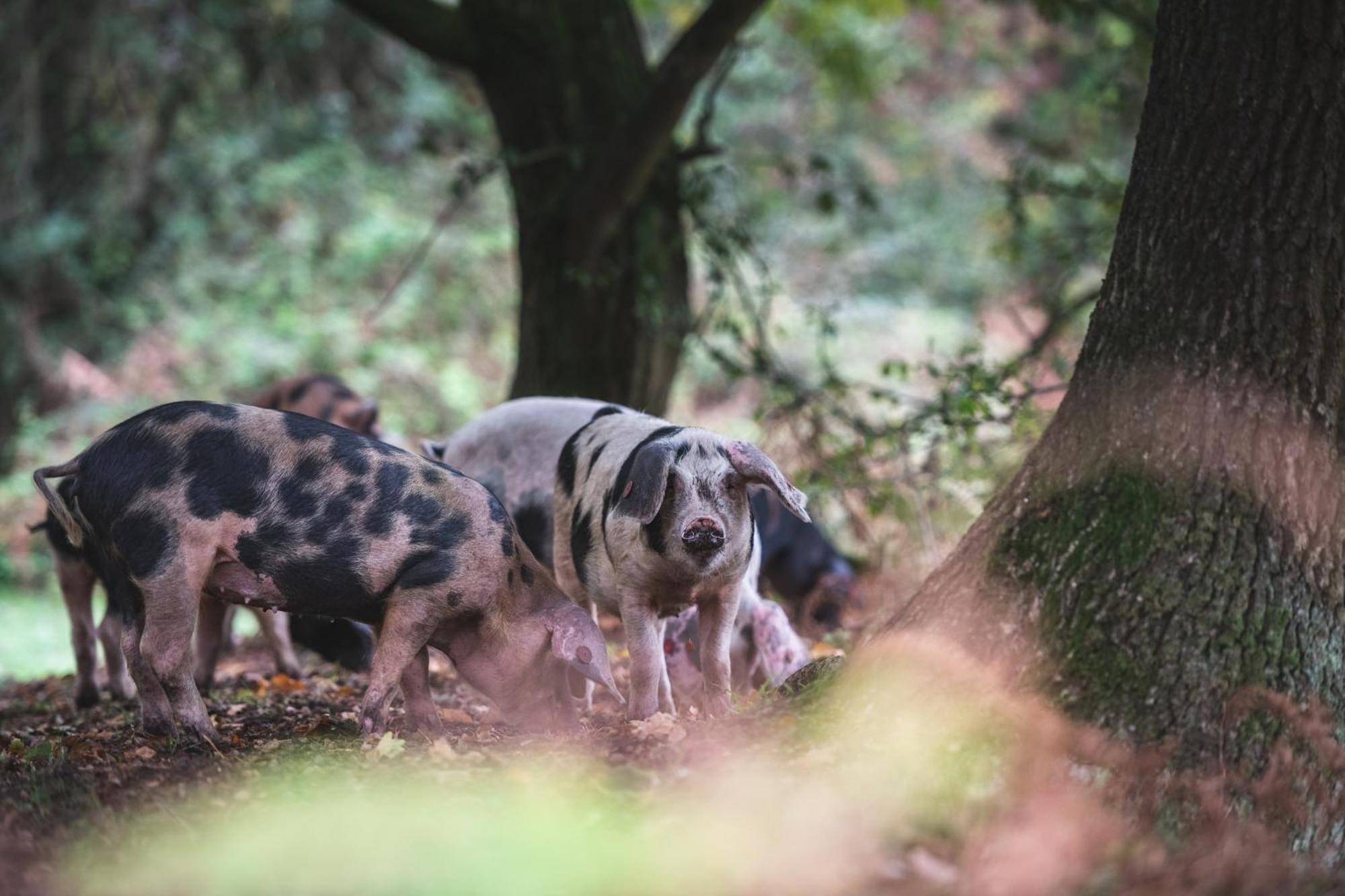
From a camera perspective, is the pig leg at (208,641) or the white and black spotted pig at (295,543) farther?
the pig leg at (208,641)

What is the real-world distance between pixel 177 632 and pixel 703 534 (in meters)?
2.01

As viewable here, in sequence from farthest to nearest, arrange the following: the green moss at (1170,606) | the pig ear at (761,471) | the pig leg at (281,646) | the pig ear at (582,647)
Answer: the pig leg at (281,646)
the pig ear at (582,647)
the pig ear at (761,471)
the green moss at (1170,606)

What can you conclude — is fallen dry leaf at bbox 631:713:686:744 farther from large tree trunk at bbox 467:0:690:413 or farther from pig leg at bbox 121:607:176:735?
large tree trunk at bbox 467:0:690:413

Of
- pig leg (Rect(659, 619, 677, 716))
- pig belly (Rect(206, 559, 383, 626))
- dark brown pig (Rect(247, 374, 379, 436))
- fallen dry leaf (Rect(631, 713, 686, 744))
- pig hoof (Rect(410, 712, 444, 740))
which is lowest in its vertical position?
pig hoof (Rect(410, 712, 444, 740))

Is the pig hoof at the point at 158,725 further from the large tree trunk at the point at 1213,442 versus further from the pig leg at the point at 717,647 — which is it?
the large tree trunk at the point at 1213,442

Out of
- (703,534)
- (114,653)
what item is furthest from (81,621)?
(703,534)

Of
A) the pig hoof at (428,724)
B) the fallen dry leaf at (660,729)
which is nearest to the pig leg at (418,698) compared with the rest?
the pig hoof at (428,724)

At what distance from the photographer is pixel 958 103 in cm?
2330

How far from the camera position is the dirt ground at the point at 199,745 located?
13.3ft

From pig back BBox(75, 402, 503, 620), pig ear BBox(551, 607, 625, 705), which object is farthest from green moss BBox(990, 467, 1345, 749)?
pig back BBox(75, 402, 503, 620)

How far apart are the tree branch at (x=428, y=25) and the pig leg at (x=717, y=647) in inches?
202

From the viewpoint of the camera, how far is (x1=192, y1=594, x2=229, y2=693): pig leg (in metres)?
7.12

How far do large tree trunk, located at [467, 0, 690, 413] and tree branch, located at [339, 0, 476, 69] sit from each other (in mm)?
114

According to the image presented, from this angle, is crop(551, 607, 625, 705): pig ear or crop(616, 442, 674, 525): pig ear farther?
crop(551, 607, 625, 705): pig ear
